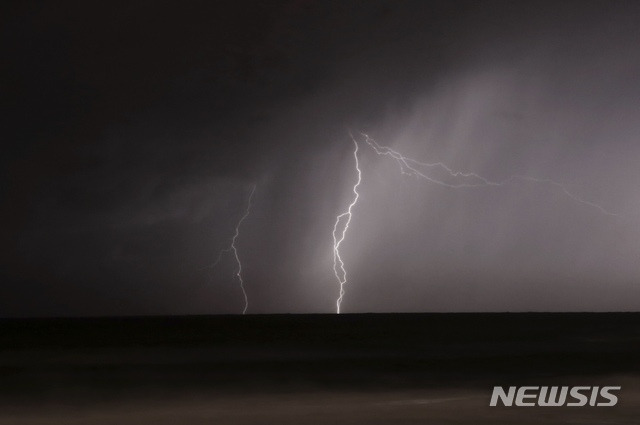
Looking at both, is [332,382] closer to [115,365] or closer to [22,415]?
[22,415]

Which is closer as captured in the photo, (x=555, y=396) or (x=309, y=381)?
(x=555, y=396)

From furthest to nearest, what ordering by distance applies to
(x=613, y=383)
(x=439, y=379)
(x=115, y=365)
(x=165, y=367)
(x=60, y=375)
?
1. (x=115, y=365)
2. (x=165, y=367)
3. (x=60, y=375)
4. (x=439, y=379)
5. (x=613, y=383)

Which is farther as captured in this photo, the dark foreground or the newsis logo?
the newsis logo

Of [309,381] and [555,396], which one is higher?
[309,381]

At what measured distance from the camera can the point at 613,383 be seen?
904cm

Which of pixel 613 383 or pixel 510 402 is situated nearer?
pixel 510 402

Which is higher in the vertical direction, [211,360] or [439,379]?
[211,360]

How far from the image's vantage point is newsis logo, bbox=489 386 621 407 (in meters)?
7.11

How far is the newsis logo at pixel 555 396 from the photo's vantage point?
7113mm

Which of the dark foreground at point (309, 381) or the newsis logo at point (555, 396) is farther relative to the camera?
the newsis logo at point (555, 396)

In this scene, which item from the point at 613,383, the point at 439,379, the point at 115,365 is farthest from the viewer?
the point at 115,365

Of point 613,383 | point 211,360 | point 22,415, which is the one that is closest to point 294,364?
point 211,360

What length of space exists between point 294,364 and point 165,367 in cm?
189

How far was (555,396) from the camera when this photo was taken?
772 cm
